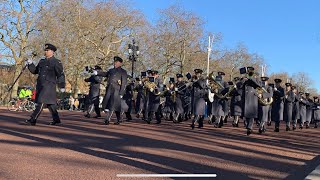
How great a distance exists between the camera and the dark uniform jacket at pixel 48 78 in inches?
424

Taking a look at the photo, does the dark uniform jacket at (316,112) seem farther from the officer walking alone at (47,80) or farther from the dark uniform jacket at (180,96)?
the officer walking alone at (47,80)

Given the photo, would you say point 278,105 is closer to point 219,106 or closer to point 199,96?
point 219,106

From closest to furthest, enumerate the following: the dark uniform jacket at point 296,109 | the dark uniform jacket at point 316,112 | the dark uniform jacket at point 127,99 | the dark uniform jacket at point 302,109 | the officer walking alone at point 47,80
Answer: the officer walking alone at point 47,80 → the dark uniform jacket at point 127,99 → the dark uniform jacket at point 296,109 → the dark uniform jacket at point 302,109 → the dark uniform jacket at point 316,112

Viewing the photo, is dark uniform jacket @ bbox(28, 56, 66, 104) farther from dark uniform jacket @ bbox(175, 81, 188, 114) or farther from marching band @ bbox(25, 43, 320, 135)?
dark uniform jacket @ bbox(175, 81, 188, 114)

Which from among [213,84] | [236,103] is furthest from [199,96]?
[236,103]

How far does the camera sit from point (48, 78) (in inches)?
427

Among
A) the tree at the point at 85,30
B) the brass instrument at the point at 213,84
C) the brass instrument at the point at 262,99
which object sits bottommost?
the brass instrument at the point at 262,99

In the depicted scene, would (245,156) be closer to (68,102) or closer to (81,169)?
(81,169)

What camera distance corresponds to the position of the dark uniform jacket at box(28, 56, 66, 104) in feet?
35.3

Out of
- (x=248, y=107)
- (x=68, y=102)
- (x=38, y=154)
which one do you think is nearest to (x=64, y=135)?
(x=38, y=154)

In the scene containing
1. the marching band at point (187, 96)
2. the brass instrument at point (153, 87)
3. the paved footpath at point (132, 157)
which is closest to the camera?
the paved footpath at point (132, 157)

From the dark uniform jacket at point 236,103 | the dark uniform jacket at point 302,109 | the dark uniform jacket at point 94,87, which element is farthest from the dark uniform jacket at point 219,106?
the dark uniform jacket at point 302,109

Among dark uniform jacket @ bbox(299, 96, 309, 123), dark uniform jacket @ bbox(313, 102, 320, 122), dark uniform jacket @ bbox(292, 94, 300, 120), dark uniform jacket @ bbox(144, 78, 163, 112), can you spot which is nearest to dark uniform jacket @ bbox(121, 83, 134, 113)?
dark uniform jacket @ bbox(144, 78, 163, 112)

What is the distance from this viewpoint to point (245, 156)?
768 centimetres
